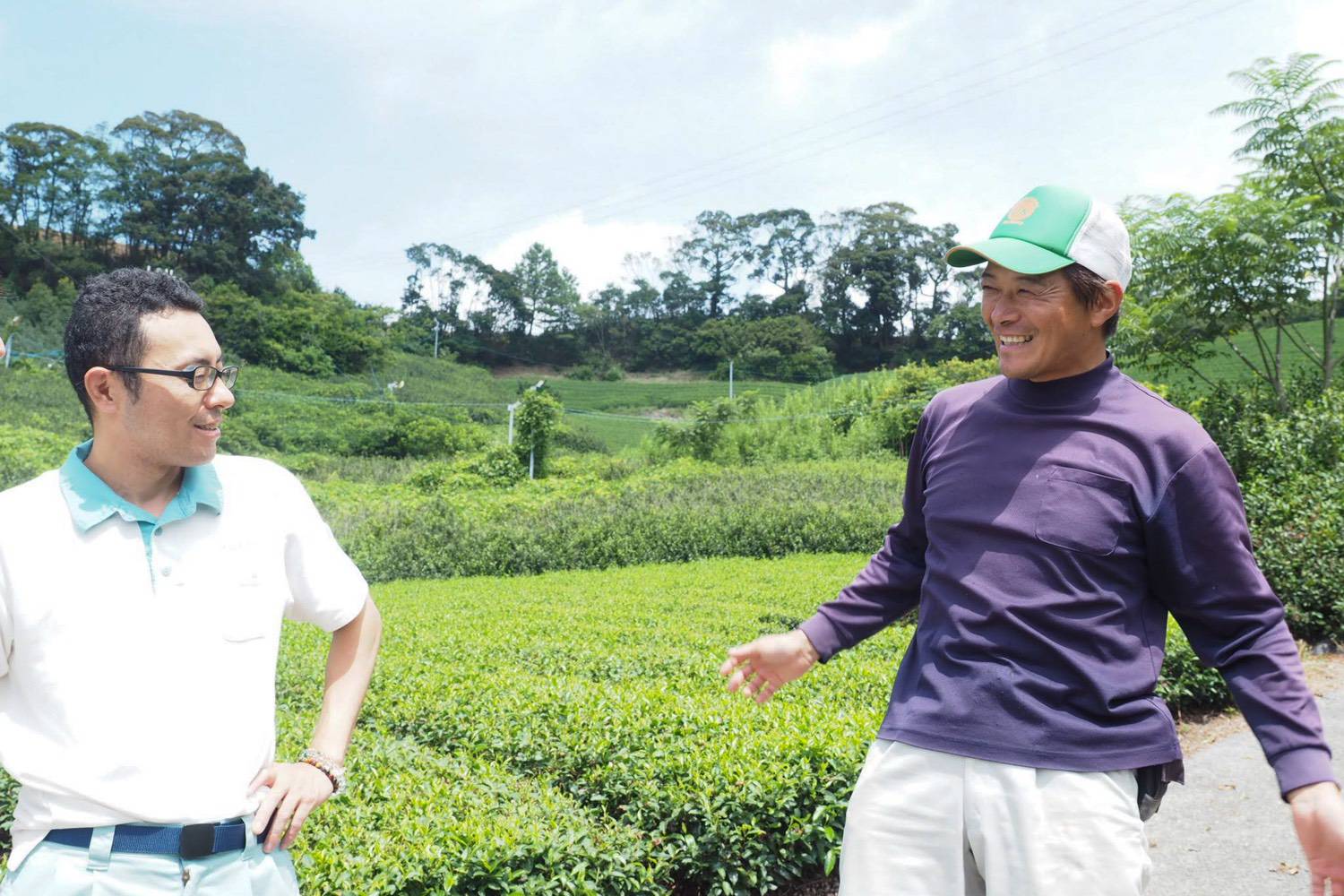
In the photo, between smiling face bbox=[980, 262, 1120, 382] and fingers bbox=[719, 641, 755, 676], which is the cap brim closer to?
smiling face bbox=[980, 262, 1120, 382]

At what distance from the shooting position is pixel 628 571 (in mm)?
10320

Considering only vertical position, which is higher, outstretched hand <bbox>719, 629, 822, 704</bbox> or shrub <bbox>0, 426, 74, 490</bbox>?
outstretched hand <bbox>719, 629, 822, 704</bbox>

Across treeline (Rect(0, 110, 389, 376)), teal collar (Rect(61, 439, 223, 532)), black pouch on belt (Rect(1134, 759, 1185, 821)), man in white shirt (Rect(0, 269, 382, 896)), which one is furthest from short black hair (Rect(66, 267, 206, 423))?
treeline (Rect(0, 110, 389, 376))

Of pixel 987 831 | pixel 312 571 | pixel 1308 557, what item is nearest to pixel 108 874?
pixel 312 571

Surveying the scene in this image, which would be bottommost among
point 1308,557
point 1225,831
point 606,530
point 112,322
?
point 1225,831

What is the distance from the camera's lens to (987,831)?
1746mm

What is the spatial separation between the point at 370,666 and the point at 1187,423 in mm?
1513

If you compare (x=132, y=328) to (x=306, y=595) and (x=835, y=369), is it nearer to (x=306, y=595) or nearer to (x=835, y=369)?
(x=306, y=595)

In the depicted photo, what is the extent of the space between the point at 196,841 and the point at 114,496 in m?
0.54

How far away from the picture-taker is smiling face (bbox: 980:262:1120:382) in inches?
75.0

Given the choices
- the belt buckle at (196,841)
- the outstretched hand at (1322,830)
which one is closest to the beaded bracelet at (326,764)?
the belt buckle at (196,841)

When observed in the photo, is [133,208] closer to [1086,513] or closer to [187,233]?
[187,233]

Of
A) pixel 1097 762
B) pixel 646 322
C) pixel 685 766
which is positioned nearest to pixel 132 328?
pixel 1097 762

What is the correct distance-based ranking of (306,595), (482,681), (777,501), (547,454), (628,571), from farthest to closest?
(547,454) < (777,501) < (628,571) < (482,681) < (306,595)
